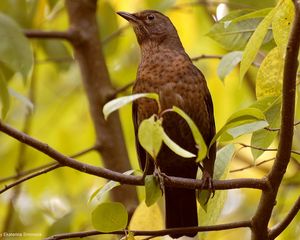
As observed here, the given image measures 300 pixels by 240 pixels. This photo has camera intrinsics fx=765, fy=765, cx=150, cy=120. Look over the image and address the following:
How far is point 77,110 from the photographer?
519cm

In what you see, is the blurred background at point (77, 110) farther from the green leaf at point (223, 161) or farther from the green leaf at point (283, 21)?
the green leaf at point (283, 21)

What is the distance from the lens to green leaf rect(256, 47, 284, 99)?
277 centimetres

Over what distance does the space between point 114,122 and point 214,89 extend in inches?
27.6

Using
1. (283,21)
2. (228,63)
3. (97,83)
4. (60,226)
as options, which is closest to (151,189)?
(283,21)

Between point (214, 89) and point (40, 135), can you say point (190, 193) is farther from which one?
point (40, 135)

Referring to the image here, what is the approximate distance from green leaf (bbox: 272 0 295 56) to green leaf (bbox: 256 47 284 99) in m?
0.20

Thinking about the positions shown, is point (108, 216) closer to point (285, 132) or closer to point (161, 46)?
point (285, 132)

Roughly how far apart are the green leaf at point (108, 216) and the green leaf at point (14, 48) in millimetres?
806

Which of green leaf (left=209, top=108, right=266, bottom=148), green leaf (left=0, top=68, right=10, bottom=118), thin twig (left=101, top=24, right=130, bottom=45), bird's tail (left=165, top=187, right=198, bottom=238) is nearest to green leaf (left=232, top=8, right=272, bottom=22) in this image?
green leaf (left=209, top=108, right=266, bottom=148)

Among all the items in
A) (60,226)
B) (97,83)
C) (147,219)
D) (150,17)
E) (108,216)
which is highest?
(150,17)

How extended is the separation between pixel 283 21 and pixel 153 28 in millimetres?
1847

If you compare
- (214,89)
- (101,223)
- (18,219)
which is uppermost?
(101,223)

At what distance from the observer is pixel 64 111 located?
4887 millimetres

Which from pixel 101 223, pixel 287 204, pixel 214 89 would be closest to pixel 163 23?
pixel 214 89
